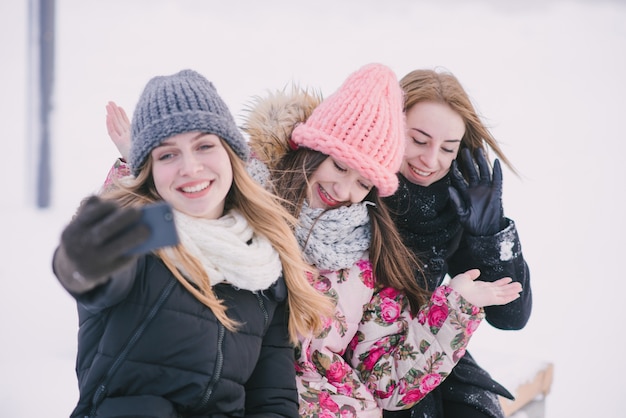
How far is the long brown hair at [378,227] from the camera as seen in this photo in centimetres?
166

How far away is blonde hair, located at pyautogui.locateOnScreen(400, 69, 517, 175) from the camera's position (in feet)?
5.91

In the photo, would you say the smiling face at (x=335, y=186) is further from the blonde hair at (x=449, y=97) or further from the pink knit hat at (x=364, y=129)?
the blonde hair at (x=449, y=97)

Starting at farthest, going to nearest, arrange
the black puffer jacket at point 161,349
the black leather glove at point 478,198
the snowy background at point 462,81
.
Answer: the snowy background at point 462,81, the black leather glove at point 478,198, the black puffer jacket at point 161,349

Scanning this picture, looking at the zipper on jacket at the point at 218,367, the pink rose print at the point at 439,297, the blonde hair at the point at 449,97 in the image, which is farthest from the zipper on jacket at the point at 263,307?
the blonde hair at the point at 449,97

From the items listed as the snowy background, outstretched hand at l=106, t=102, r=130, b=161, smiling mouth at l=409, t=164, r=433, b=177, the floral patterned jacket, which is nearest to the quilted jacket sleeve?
the floral patterned jacket

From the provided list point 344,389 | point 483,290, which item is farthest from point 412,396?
point 483,290

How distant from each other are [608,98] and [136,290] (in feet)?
20.7

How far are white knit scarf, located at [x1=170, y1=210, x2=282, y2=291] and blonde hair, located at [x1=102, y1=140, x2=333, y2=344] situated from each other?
29 mm

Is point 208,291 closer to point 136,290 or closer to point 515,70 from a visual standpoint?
point 136,290

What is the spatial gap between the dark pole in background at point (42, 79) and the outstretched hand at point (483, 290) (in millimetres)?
4150

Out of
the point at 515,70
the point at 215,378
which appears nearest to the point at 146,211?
the point at 215,378

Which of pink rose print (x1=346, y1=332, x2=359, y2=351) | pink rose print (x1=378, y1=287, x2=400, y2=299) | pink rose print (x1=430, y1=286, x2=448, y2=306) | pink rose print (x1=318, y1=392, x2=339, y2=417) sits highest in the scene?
pink rose print (x1=430, y1=286, x2=448, y2=306)

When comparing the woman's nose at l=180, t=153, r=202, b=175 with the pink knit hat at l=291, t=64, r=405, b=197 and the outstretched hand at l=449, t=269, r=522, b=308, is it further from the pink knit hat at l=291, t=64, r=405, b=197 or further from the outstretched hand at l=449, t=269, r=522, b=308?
the outstretched hand at l=449, t=269, r=522, b=308

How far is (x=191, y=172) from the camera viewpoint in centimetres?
134
